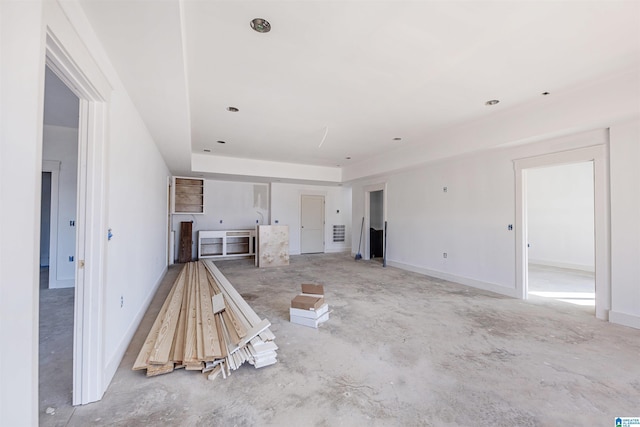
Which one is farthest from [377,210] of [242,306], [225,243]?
[242,306]

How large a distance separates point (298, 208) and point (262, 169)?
2099mm

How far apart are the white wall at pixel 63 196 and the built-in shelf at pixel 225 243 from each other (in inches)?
120

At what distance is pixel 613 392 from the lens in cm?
203

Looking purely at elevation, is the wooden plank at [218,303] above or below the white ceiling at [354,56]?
below

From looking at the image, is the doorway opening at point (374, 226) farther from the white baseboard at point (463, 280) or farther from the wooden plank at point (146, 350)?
the wooden plank at point (146, 350)

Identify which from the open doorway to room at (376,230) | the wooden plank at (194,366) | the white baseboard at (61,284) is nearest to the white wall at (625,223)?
the wooden plank at (194,366)

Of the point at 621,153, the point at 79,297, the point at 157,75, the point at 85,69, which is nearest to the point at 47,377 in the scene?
the point at 79,297

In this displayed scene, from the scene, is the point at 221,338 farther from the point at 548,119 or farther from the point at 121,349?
the point at 548,119

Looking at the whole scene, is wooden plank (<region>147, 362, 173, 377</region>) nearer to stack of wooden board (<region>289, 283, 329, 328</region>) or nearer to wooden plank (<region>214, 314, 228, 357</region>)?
wooden plank (<region>214, 314, 228, 357</region>)

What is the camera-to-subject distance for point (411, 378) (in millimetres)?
2195

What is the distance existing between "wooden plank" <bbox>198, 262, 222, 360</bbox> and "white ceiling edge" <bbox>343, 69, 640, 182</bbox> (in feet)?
15.2

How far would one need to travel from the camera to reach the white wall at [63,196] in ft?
15.4

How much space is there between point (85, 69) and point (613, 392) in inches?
167

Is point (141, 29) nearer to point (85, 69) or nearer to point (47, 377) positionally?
point (85, 69)
